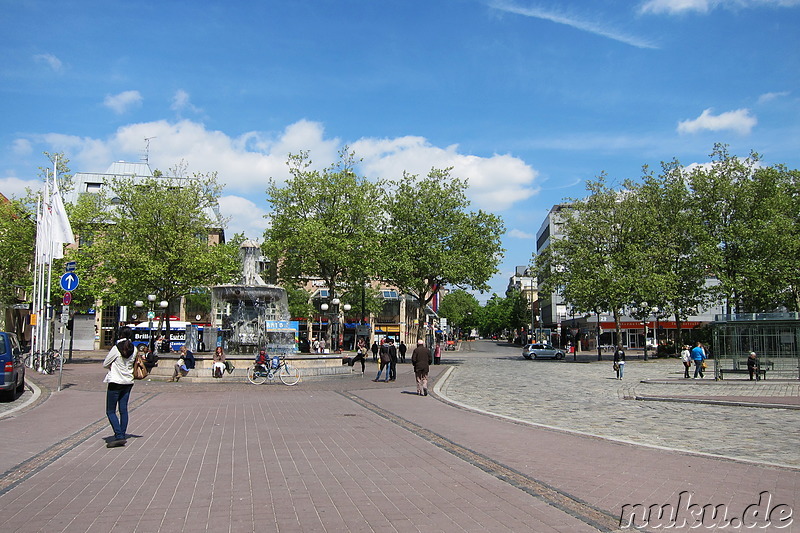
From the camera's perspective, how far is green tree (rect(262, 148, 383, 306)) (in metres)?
45.5

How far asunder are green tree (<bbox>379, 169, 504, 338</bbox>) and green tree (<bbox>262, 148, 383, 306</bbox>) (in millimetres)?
1855

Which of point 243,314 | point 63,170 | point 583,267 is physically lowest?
point 243,314

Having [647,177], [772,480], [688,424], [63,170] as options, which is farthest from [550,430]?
[647,177]

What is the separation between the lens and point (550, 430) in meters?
11.9

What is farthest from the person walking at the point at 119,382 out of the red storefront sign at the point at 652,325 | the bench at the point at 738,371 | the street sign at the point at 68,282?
the red storefront sign at the point at 652,325

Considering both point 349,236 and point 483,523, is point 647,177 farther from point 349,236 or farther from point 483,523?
point 483,523

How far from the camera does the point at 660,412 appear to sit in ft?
50.8

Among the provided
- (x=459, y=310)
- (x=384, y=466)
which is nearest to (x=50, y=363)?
(x=384, y=466)

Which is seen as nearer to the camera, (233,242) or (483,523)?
(483,523)

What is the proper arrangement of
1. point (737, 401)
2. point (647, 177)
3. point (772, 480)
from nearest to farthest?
point (772, 480) → point (737, 401) → point (647, 177)

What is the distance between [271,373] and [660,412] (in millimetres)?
12693

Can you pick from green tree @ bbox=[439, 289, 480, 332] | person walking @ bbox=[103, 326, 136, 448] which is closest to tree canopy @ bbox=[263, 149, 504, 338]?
person walking @ bbox=[103, 326, 136, 448]

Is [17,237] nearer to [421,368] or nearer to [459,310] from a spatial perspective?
[421,368]

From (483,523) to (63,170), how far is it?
128 ft
